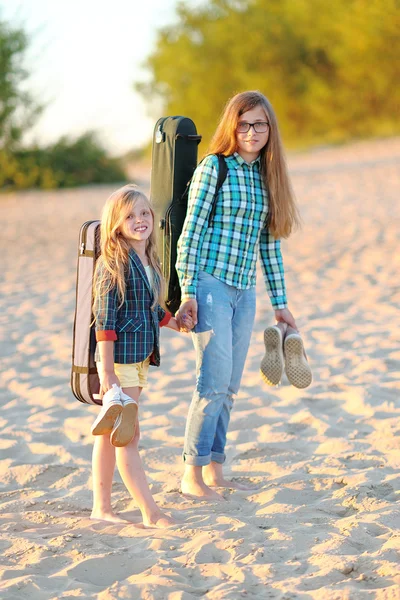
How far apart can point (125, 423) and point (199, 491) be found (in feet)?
2.42

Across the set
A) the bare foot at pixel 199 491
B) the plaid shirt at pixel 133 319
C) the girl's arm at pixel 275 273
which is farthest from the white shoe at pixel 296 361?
the plaid shirt at pixel 133 319

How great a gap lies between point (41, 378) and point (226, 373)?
253cm

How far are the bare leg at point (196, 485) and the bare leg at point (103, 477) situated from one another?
398 millimetres

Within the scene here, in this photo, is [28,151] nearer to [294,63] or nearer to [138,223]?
[294,63]

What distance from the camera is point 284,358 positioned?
3.76 m

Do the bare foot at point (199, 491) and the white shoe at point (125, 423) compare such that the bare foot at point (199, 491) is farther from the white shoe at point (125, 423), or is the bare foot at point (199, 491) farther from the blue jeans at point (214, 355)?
the white shoe at point (125, 423)

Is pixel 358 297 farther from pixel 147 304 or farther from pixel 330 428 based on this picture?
pixel 147 304

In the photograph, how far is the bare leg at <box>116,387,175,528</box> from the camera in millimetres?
3309

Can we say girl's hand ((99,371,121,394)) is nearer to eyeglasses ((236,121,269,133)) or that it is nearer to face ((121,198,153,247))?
face ((121,198,153,247))

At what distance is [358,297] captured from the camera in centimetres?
795

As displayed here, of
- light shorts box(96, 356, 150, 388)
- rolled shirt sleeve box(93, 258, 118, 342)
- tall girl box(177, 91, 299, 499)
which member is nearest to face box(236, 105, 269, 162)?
tall girl box(177, 91, 299, 499)

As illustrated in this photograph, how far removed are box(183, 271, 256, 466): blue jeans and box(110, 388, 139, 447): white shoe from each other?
19.9 inches

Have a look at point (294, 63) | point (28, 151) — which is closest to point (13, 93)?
point (28, 151)

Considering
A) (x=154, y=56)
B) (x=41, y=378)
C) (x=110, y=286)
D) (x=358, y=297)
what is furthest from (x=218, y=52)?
(x=110, y=286)
